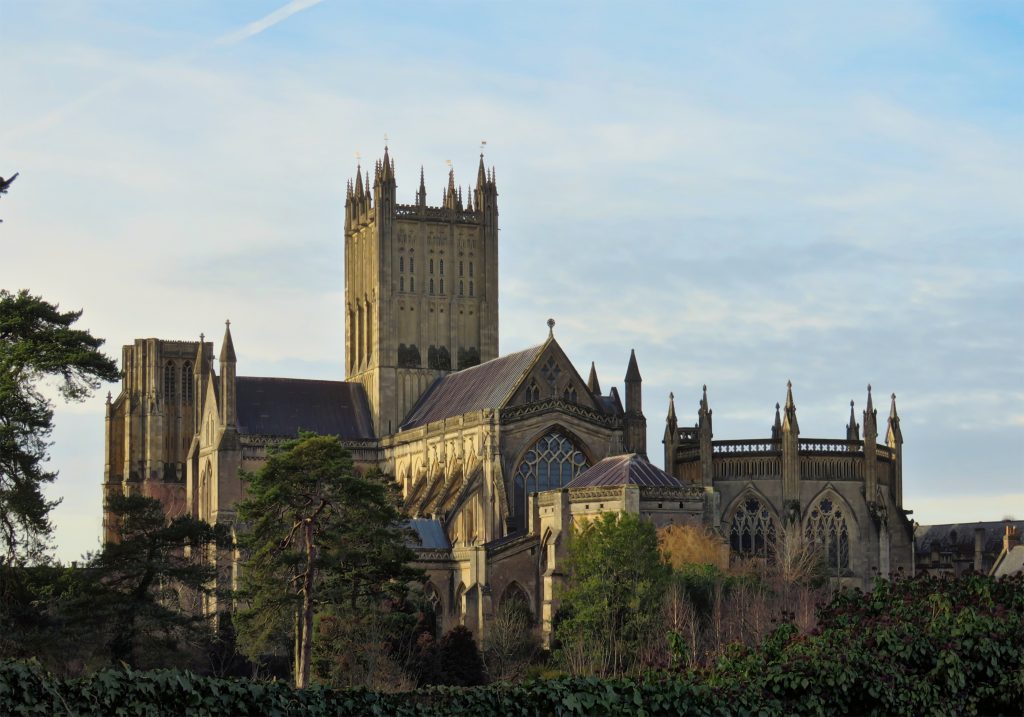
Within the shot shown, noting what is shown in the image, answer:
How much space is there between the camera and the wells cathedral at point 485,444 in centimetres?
8169

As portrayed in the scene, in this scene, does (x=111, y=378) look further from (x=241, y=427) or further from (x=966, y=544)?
(x=966, y=544)

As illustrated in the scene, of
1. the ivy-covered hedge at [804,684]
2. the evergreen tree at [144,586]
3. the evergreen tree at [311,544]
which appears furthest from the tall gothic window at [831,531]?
the ivy-covered hedge at [804,684]

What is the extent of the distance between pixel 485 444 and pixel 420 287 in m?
24.6

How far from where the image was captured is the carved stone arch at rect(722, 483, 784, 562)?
8631 centimetres

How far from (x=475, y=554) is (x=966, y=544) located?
44478mm

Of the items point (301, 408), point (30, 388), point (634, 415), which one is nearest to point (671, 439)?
point (634, 415)

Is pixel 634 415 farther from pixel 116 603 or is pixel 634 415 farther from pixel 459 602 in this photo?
pixel 116 603

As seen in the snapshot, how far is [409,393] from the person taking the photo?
109m

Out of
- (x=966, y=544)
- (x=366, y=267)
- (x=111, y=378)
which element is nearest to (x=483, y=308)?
(x=366, y=267)

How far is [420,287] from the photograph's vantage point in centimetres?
11275

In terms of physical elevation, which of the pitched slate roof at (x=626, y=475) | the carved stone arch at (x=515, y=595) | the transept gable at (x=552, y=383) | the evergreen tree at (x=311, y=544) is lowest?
the carved stone arch at (x=515, y=595)

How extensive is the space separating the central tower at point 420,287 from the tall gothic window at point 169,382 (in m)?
21.8

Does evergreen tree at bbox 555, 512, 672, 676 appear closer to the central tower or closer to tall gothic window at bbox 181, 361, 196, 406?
the central tower

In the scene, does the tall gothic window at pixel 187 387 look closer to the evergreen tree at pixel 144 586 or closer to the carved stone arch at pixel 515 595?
the carved stone arch at pixel 515 595
